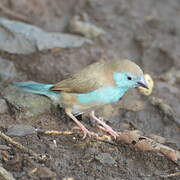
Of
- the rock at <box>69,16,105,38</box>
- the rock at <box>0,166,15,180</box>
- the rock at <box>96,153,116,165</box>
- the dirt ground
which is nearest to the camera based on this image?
the rock at <box>0,166,15,180</box>

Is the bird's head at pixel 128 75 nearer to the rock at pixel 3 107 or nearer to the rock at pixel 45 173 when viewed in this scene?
the rock at pixel 3 107

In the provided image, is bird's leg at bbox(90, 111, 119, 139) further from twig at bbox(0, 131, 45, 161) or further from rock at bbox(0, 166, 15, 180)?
rock at bbox(0, 166, 15, 180)

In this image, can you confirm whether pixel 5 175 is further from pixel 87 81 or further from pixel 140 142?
pixel 87 81

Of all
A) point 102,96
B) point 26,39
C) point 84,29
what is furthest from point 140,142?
point 84,29

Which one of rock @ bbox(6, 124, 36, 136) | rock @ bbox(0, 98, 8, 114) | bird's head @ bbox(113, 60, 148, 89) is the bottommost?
rock @ bbox(0, 98, 8, 114)

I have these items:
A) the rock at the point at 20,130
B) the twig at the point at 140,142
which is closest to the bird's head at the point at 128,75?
the twig at the point at 140,142

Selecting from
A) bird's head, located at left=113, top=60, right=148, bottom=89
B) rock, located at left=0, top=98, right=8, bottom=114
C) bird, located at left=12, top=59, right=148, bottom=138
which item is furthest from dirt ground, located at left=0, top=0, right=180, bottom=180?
bird's head, located at left=113, top=60, right=148, bottom=89

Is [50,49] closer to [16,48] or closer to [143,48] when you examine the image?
[16,48]
